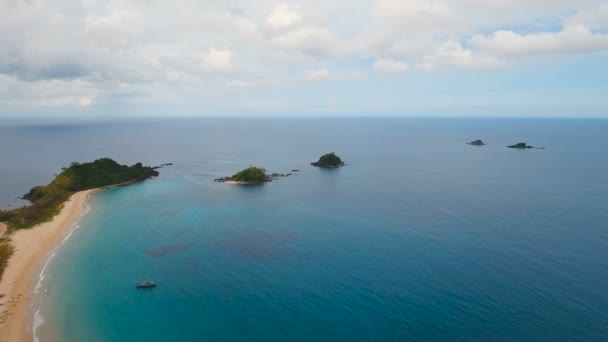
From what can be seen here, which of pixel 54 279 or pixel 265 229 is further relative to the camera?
pixel 265 229

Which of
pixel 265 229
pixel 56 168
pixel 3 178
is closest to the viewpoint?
pixel 265 229

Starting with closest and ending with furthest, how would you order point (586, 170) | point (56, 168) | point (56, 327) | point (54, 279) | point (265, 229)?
point (56, 327) < point (54, 279) < point (265, 229) < point (586, 170) < point (56, 168)

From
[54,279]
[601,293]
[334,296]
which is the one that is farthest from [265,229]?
[601,293]

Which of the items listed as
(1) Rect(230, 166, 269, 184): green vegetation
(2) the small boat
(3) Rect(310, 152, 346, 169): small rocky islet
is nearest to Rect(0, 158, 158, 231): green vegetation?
(1) Rect(230, 166, 269, 184): green vegetation

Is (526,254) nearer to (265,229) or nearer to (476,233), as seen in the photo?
(476,233)

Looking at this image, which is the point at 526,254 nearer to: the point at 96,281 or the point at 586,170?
the point at 96,281

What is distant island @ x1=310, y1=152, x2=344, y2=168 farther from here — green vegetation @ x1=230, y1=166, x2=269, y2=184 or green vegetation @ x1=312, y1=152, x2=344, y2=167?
green vegetation @ x1=230, y1=166, x2=269, y2=184

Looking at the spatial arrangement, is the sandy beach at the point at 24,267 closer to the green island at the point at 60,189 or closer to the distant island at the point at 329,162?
the green island at the point at 60,189
